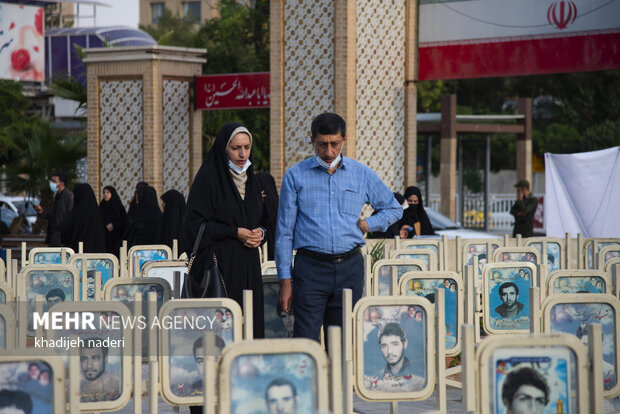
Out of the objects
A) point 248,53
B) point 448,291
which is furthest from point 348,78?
point 248,53

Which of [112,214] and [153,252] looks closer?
[153,252]

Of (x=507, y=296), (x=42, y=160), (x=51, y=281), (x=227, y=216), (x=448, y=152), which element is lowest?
(x=507, y=296)

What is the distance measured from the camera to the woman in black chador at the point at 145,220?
1169 cm

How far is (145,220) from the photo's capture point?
11688mm

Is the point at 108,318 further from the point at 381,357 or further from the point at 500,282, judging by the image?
the point at 500,282

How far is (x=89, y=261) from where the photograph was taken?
7.20m

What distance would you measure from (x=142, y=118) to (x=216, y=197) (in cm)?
1283

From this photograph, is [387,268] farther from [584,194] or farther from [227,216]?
[584,194]

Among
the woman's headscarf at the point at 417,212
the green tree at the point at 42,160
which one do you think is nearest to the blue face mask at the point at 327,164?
the woman's headscarf at the point at 417,212

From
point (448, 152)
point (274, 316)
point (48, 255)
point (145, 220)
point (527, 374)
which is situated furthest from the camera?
point (448, 152)

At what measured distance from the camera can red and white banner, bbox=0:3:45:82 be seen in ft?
109

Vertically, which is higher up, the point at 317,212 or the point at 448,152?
the point at 448,152

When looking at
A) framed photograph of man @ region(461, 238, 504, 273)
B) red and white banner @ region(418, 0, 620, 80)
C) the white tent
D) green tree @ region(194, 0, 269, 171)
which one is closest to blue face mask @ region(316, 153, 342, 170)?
framed photograph of man @ region(461, 238, 504, 273)

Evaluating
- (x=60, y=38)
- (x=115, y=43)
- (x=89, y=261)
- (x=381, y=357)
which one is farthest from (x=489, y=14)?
(x=60, y=38)
